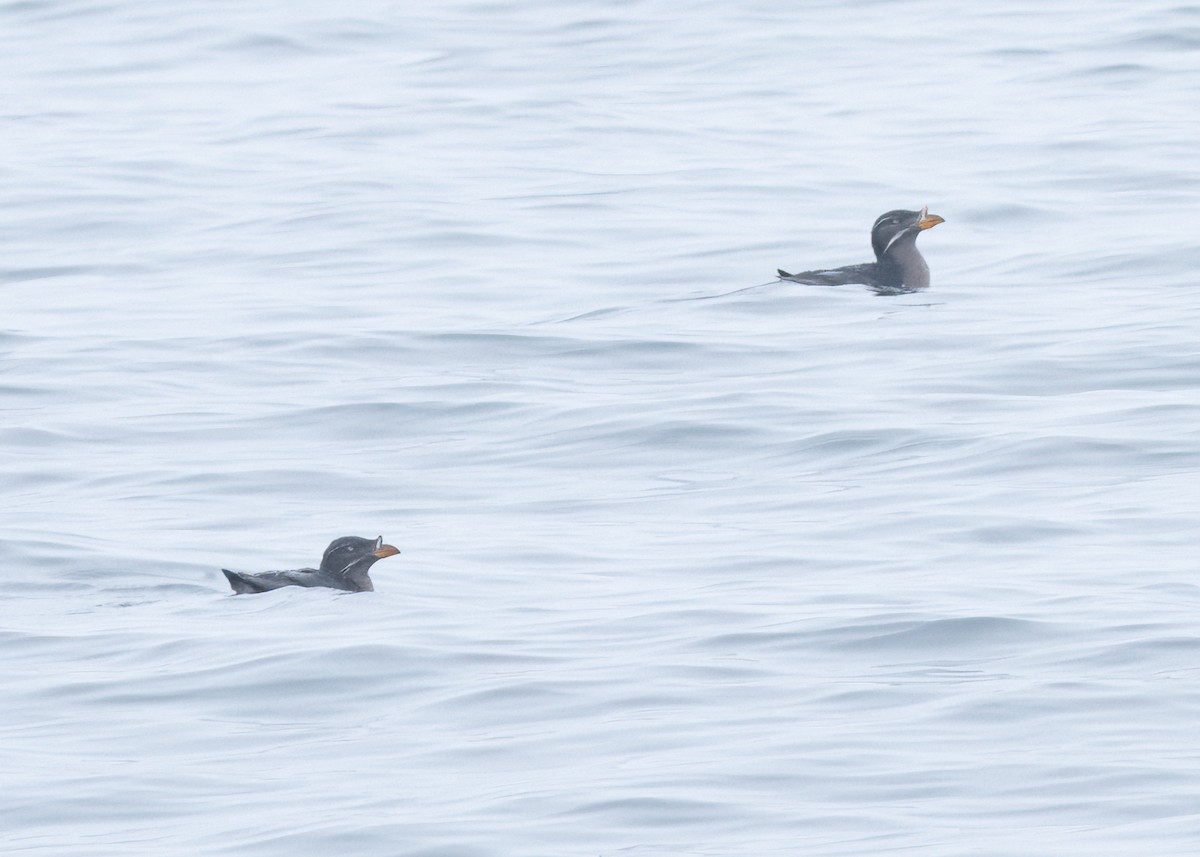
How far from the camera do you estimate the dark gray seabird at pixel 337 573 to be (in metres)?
11.0

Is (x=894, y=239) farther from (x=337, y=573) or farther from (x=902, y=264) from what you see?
(x=337, y=573)

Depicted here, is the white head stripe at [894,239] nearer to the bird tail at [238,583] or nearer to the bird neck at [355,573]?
the bird neck at [355,573]

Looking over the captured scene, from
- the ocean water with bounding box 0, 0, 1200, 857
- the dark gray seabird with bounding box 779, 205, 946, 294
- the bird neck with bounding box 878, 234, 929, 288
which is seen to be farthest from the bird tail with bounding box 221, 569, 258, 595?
the bird neck with bounding box 878, 234, 929, 288

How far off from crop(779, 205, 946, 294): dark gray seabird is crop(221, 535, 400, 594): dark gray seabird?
7305 mm

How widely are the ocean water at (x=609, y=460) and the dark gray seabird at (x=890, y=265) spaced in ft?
0.59

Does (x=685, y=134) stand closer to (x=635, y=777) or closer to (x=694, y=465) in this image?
(x=694, y=465)

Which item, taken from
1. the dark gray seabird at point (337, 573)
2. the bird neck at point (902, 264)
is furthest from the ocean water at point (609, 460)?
the bird neck at point (902, 264)

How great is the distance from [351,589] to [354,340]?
19.9 feet

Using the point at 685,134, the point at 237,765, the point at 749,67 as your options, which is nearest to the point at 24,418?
the point at 237,765

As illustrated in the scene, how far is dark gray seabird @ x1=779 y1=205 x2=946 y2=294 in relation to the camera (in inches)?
718

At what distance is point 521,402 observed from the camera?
15.1 m

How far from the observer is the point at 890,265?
18.3 meters

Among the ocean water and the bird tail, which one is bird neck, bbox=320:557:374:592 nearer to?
the ocean water

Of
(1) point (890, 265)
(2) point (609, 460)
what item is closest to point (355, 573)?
(2) point (609, 460)
